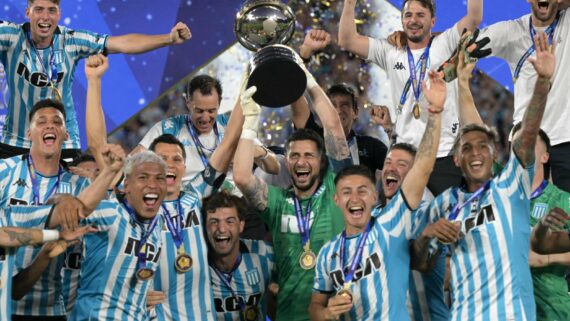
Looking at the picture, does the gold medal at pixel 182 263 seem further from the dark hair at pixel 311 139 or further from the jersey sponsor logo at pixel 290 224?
the dark hair at pixel 311 139

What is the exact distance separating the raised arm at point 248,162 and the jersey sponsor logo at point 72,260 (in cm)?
89

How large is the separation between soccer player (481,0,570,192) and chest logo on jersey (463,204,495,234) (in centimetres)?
115

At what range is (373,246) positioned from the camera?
18.0 feet

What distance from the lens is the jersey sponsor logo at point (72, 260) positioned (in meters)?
6.08

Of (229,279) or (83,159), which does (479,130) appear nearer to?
(229,279)

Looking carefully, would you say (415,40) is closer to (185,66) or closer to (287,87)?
(287,87)

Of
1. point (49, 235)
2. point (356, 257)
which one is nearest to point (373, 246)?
point (356, 257)

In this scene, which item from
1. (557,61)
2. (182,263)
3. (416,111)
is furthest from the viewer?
(416,111)

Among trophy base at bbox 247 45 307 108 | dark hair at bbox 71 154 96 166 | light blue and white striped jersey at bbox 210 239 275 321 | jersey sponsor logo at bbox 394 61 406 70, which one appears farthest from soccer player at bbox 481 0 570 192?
dark hair at bbox 71 154 96 166

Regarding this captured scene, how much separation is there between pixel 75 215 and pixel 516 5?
3.94 meters

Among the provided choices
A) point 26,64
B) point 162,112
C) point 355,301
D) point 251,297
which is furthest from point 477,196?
point 162,112

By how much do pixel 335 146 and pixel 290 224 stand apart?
48 centimetres

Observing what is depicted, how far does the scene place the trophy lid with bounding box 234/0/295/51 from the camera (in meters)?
5.60

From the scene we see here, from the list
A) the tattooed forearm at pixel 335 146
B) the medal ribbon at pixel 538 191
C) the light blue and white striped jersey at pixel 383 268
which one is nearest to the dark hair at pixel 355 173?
the light blue and white striped jersey at pixel 383 268
